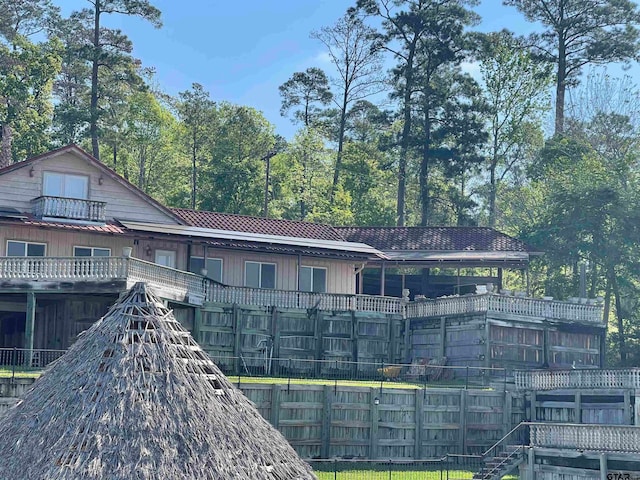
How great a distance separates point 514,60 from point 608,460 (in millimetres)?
41713

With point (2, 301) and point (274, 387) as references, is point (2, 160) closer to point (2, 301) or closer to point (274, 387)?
point (2, 301)

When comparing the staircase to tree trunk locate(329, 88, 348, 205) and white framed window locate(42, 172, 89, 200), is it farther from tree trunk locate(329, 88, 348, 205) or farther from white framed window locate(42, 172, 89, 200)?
tree trunk locate(329, 88, 348, 205)

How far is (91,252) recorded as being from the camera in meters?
47.8

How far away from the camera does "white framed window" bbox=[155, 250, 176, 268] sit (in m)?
49.9

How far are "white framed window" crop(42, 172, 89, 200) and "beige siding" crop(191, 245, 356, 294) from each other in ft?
16.8

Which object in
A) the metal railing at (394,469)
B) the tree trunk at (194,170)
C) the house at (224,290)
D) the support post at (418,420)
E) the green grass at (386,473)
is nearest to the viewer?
the green grass at (386,473)

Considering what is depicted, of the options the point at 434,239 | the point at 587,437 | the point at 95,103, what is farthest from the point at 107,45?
the point at 587,437

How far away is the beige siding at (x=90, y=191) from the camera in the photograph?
47531 mm

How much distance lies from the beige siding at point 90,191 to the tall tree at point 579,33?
103ft

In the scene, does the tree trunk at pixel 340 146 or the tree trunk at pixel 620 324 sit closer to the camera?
the tree trunk at pixel 620 324

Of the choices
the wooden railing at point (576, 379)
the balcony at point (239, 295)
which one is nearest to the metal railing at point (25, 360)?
the balcony at point (239, 295)

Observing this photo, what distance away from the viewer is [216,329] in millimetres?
47281

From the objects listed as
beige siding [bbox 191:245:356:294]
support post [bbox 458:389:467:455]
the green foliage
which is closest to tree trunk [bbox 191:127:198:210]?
the green foliage

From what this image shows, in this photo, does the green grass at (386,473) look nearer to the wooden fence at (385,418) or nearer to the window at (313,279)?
the wooden fence at (385,418)
